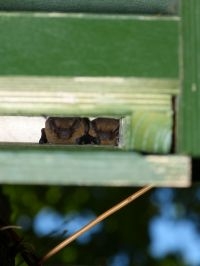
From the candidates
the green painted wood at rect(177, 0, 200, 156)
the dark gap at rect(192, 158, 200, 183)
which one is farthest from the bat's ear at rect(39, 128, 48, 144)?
the green painted wood at rect(177, 0, 200, 156)

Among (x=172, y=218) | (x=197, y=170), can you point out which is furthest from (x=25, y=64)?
(x=172, y=218)

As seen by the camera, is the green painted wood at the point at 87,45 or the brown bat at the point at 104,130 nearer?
the green painted wood at the point at 87,45

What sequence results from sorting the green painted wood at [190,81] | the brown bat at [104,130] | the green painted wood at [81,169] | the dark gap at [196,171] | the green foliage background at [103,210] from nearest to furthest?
the green painted wood at [81,169] < the green painted wood at [190,81] < the dark gap at [196,171] < the brown bat at [104,130] < the green foliage background at [103,210]

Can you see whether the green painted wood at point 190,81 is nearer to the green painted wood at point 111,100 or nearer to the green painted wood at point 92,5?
the green painted wood at point 111,100

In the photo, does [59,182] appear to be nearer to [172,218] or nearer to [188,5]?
[188,5]

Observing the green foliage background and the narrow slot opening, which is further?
the green foliage background

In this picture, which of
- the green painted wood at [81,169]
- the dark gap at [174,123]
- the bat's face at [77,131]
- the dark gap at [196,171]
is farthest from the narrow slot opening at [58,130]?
the green painted wood at [81,169]

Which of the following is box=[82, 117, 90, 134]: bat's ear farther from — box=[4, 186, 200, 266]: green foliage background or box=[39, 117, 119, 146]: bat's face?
box=[4, 186, 200, 266]: green foliage background
